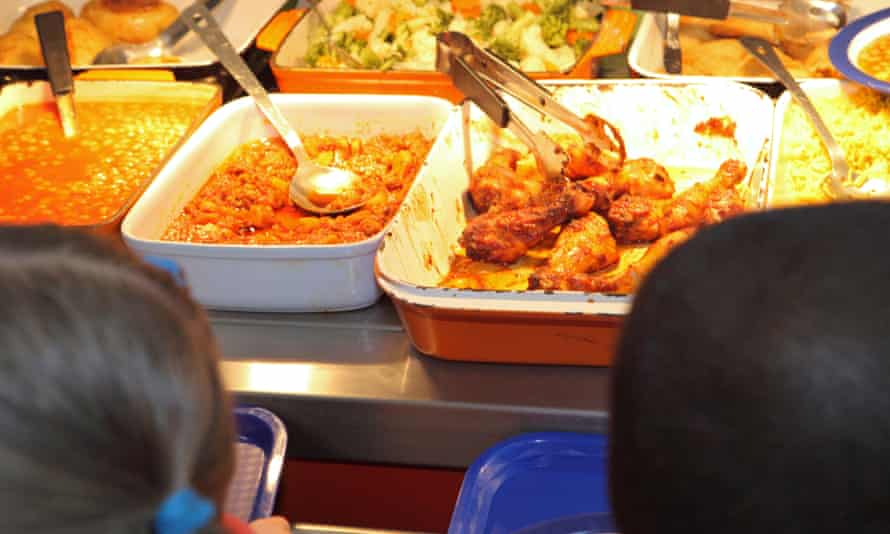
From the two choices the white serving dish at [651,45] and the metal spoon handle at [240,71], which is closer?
the metal spoon handle at [240,71]

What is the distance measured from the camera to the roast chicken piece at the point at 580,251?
1561 millimetres

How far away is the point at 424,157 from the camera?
1.98 m

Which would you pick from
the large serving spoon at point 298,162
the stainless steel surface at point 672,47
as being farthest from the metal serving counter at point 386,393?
the stainless steel surface at point 672,47

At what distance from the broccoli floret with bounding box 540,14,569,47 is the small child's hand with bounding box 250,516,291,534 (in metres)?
1.47

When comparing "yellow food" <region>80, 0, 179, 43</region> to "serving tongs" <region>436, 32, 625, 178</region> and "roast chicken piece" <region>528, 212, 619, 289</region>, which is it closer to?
"serving tongs" <region>436, 32, 625, 178</region>

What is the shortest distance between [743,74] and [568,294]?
1.15 metres

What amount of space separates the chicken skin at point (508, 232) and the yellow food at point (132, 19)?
4.57 ft

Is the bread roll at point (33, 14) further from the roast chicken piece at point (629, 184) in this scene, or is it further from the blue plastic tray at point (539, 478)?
the blue plastic tray at point (539, 478)

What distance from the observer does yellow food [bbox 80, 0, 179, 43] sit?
263 cm

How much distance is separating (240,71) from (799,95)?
1.18 metres

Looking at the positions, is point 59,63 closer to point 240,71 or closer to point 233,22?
point 240,71

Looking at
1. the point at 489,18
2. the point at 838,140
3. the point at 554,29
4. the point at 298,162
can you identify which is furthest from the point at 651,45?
the point at 298,162

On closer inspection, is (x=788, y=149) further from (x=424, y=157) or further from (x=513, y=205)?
(x=424, y=157)

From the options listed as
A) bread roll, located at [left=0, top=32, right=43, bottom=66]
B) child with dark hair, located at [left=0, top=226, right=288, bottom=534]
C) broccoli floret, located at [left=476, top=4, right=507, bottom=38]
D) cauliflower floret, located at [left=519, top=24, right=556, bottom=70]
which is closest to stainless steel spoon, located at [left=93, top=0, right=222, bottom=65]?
bread roll, located at [left=0, top=32, right=43, bottom=66]
